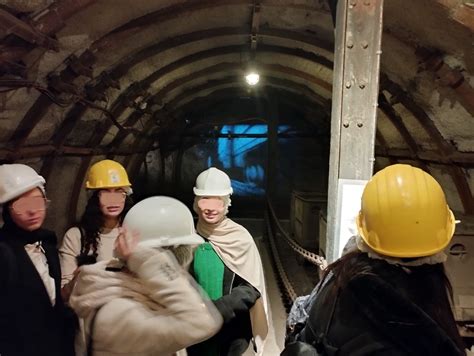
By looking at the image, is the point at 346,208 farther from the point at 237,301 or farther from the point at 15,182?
the point at 15,182

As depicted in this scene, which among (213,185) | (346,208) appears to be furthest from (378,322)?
(213,185)

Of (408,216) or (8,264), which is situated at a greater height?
(408,216)

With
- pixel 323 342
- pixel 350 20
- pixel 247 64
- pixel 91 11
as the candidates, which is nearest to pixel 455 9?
pixel 350 20

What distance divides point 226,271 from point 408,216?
134 cm

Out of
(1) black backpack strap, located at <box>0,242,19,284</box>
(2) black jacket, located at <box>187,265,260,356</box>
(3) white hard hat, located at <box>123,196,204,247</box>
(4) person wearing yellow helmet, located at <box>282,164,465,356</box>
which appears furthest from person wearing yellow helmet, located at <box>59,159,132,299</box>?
(4) person wearing yellow helmet, located at <box>282,164,465,356</box>

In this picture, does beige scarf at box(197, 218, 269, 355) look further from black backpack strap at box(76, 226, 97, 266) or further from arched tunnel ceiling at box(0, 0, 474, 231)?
arched tunnel ceiling at box(0, 0, 474, 231)

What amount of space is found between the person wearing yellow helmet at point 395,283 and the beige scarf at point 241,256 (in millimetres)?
940

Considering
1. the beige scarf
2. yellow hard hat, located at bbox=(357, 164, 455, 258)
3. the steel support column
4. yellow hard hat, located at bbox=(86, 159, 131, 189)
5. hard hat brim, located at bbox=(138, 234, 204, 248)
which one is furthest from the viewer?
yellow hard hat, located at bbox=(86, 159, 131, 189)

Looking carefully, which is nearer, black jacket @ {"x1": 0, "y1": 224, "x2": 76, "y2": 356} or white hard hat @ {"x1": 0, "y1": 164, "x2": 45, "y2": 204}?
black jacket @ {"x1": 0, "y1": 224, "x2": 76, "y2": 356}

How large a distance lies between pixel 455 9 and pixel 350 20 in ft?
3.83

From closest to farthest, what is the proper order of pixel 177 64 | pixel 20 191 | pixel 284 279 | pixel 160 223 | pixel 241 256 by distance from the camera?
pixel 160 223, pixel 20 191, pixel 241 256, pixel 177 64, pixel 284 279

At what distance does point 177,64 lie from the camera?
6133 millimetres

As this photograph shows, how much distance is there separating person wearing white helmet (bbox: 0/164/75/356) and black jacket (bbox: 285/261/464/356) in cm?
121

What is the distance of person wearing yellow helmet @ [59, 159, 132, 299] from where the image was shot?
246 centimetres
